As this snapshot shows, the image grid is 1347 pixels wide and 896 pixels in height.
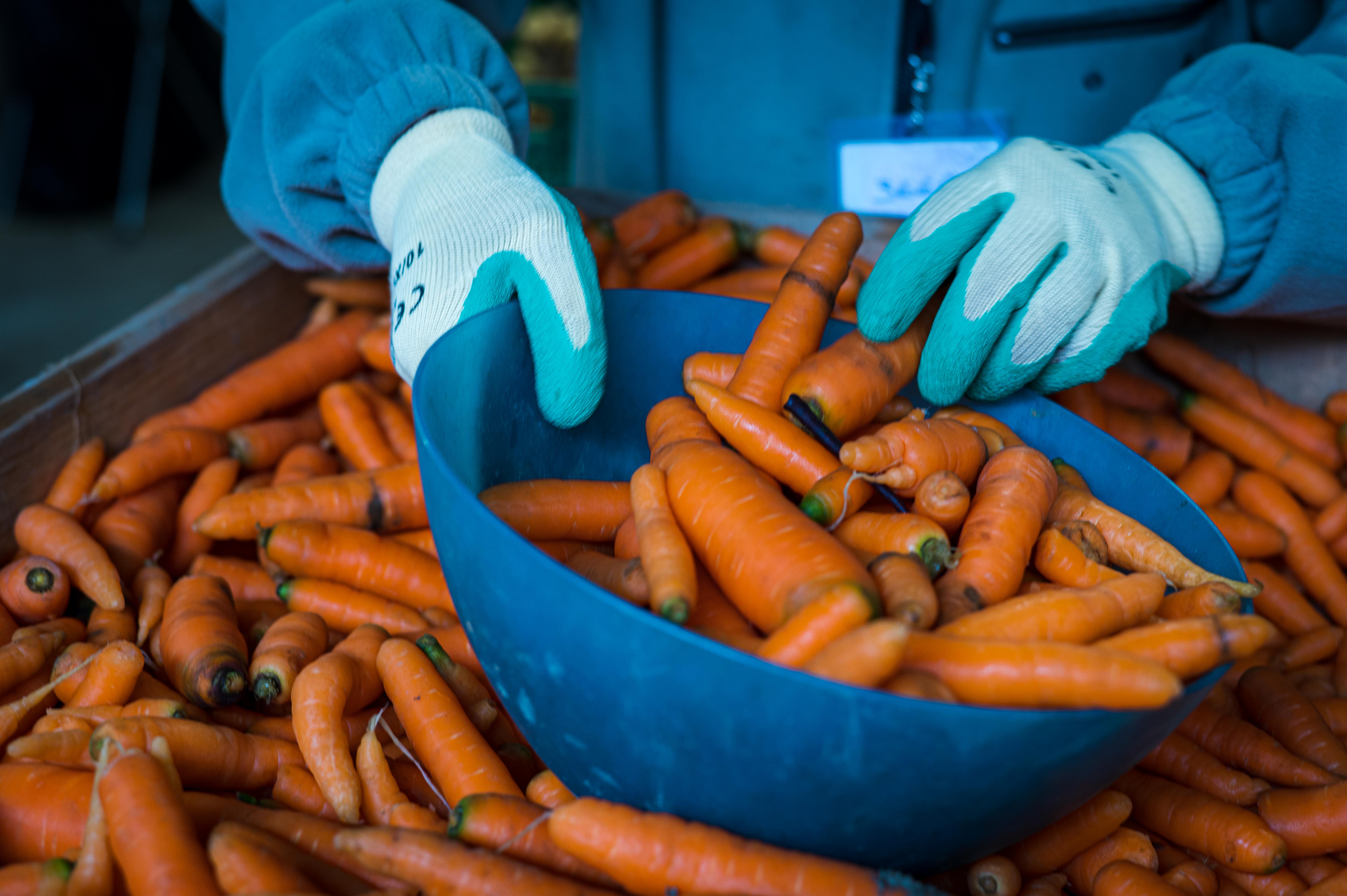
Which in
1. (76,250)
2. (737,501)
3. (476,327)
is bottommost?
(76,250)

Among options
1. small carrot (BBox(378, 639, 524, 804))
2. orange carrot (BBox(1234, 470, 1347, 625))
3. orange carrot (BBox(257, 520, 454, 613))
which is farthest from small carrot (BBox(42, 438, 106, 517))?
orange carrot (BBox(1234, 470, 1347, 625))

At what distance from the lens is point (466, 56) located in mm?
1580

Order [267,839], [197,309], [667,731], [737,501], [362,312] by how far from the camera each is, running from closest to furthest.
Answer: [667,731], [267,839], [737,501], [197,309], [362,312]

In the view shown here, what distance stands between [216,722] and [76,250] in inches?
148

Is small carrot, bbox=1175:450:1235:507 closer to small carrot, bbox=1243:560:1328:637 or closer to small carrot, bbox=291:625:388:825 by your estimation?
small carrot, bbox=1243:560:1328:637

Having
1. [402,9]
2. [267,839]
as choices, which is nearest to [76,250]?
[402,9]

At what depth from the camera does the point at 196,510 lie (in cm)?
161

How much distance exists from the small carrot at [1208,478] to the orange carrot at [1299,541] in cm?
4

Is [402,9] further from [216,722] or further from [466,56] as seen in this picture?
[216,722]

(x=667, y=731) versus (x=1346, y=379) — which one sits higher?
(x=667, y=731)

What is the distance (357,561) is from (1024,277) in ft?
3.71

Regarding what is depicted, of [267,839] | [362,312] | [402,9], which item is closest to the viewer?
[267,839]

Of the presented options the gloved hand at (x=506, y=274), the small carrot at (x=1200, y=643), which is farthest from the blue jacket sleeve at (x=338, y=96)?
the small carrot at (x=1200, y=643)

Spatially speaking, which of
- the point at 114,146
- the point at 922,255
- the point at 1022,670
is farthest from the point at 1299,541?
the point at 114,146
